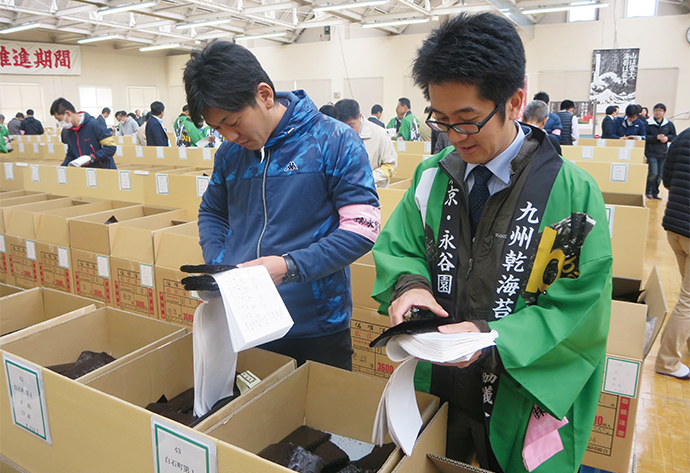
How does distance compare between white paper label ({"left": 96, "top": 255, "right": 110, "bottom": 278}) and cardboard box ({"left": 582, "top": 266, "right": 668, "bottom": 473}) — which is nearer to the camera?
cardboard box ({"left": 582, "top": 266, "right": 668, "bottom": 473})

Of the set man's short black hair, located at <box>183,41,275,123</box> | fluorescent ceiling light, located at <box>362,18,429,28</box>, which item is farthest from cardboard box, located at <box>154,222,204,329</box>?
fluorescent ceiling light, located at <box>362,18,429,28</box>

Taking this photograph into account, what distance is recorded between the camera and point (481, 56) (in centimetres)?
77

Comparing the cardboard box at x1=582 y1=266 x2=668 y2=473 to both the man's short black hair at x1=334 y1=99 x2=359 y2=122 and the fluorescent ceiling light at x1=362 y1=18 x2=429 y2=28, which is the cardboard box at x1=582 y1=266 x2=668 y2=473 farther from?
the fluorescent ceiling light at x1=362 y1=18 x2=429 y2=28

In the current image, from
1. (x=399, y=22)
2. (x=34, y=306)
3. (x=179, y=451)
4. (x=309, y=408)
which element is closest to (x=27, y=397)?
(x=179, y=451)

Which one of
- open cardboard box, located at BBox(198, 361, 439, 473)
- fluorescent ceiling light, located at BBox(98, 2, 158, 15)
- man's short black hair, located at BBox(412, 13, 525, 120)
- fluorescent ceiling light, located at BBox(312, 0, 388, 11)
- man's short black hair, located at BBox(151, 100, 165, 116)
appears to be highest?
fluorescent ceiling light, located at BBox(312, 0, 388, 11)

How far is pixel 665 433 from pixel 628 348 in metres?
0.97

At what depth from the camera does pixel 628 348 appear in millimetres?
1597

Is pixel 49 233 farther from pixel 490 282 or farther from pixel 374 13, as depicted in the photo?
pixel 374 13

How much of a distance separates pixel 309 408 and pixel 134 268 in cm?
169

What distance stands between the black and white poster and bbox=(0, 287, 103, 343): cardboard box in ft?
41.4

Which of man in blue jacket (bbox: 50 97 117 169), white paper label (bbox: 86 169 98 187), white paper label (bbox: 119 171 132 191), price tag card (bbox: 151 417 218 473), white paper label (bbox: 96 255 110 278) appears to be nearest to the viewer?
price tag card (bbox: 151 417 218 473)

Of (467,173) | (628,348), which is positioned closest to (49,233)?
(467,173)

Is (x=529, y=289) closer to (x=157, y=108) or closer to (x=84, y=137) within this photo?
(x=84, y=137)

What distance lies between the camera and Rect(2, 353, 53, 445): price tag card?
1012mm
